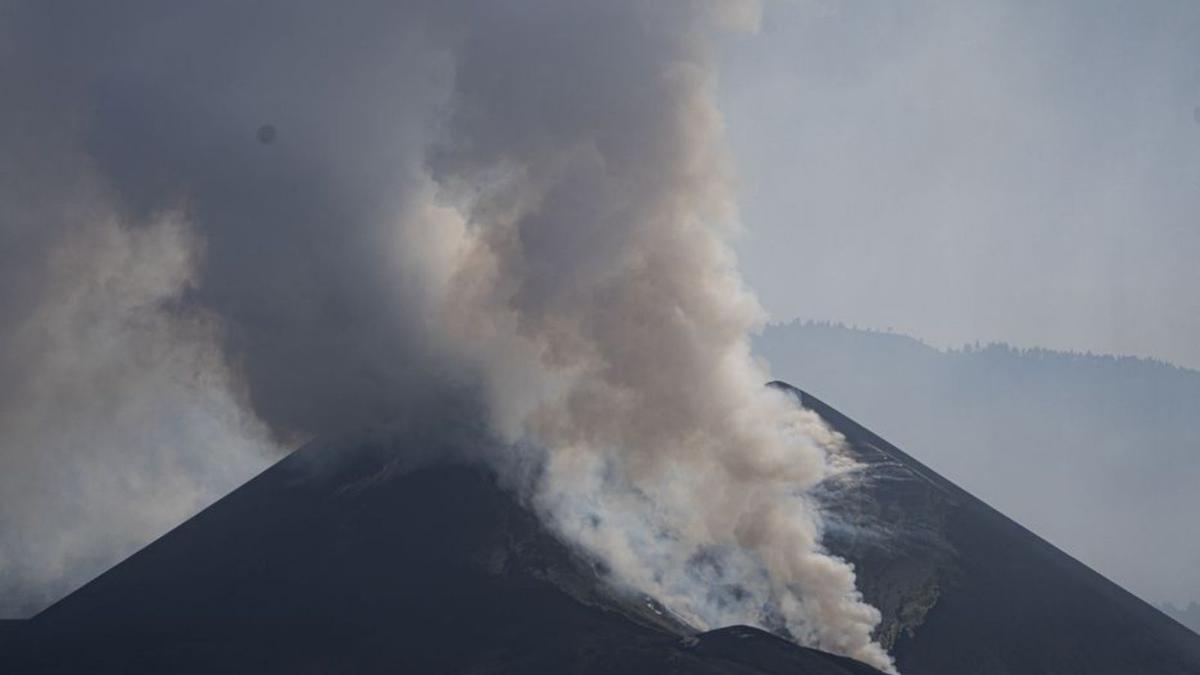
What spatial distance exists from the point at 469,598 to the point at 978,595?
35777 millimetres

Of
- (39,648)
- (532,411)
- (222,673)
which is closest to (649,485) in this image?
(532,411)

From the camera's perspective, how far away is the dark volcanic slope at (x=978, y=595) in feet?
251

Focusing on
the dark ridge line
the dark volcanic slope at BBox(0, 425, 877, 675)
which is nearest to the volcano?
the dark volcanic slope at BBox(0, 425, 877, 675)

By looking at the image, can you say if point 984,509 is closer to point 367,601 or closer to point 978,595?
point 978,595

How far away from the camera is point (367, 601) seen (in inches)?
2921

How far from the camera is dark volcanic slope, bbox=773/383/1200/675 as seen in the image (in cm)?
7644

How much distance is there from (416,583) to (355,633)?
21.6 feet

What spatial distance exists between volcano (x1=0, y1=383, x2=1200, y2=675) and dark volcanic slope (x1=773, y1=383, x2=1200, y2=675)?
0.56ft

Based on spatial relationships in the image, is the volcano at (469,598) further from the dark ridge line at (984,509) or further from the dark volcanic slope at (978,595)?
the dark ridge line at (984,509)

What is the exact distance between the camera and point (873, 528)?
301 feet

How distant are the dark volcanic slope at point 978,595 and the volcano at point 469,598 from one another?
0.17 meters

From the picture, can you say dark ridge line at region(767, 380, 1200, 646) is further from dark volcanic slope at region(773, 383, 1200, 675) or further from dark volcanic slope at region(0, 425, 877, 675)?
dark volcanic slope at region(0, 425, 877, 675)

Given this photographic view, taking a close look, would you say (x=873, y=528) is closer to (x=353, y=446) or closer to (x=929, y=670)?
(x=929, y=670)

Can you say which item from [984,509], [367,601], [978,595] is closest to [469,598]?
[367,601]
